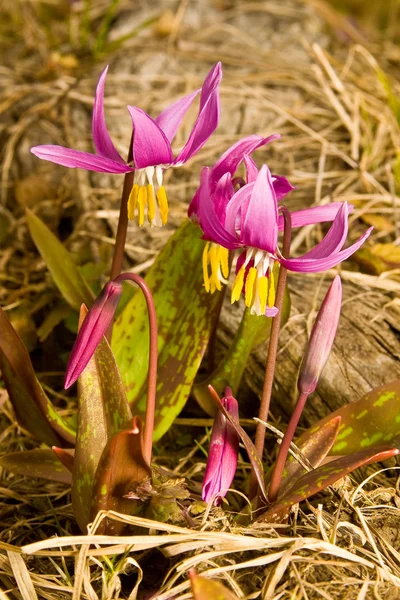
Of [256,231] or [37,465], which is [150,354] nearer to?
[256,231]

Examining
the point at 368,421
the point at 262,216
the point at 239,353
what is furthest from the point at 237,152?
the point at 368,421

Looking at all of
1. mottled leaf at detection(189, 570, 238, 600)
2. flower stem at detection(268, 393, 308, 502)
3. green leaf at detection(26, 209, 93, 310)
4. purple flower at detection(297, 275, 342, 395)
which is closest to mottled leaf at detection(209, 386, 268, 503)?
flower stem at detection(268, 393, 308, 502)

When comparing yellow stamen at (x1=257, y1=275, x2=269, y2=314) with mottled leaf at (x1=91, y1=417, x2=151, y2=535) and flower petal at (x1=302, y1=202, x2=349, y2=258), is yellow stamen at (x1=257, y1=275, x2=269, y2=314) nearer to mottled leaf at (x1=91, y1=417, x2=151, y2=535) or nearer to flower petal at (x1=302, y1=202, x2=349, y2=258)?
flower petal at (x1=302, y1=202, x2=349, y2=258)

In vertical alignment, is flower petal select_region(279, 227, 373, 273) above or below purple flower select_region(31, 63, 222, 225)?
below

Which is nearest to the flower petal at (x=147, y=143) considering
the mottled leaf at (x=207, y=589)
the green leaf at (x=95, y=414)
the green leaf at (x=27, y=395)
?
the green leaf at (x=95, y=414)

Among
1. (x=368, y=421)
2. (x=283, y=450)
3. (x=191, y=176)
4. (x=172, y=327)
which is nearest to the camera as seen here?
(x=283, y=450)

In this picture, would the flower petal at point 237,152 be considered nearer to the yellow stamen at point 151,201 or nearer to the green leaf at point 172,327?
the yellow stamen at point 151,201

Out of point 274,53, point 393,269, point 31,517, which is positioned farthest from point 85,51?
point 31,517
